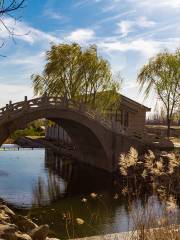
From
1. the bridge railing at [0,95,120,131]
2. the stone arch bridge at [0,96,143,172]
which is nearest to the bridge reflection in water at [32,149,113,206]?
the stone arch bridge at [0,96,143,172]

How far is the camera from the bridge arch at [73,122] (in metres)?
29.3

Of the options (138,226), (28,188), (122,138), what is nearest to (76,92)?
(122,138)

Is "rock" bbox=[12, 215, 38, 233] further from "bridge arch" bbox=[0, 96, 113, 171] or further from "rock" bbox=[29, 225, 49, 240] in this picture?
"bridge arch" bbox=[0, 96, 113, 171]

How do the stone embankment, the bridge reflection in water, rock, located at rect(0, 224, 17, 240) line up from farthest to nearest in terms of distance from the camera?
the bridge reflection in water < the stone embankment < rock, located at rect(0, 224, 17, 240)

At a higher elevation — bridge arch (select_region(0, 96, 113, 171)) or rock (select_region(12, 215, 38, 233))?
bridge arch (select_region(0, 96, 113, 171))

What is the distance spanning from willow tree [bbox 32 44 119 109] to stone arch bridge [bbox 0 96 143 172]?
6.63 meters

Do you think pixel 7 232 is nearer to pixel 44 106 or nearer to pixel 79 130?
pixel 44 106

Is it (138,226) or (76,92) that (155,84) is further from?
(138,226)

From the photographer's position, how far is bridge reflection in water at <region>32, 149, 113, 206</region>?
25.6 metres

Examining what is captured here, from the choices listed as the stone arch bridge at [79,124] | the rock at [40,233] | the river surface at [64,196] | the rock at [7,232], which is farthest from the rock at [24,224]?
the stone arch bridge at [79,124]

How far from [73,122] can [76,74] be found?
37.5ft

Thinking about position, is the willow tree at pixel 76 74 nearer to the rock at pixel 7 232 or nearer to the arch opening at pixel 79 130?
the arch opening at pixel 79 130

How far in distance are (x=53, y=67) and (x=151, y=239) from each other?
3757cm

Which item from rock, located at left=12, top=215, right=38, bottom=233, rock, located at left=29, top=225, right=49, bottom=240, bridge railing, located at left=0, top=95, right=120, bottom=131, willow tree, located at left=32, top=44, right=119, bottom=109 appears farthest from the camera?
willow tree, located at left=32, top=44, right=119, bottom=109
